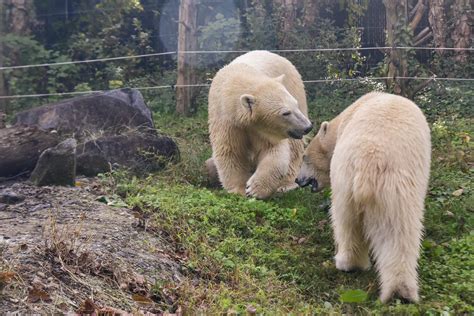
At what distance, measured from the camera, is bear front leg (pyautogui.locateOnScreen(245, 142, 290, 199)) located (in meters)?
7.48

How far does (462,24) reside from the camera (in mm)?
13328

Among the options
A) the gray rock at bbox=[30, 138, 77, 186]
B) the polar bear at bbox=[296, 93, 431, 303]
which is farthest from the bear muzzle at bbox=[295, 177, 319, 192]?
the gray rock at bbox=[30, 138, 77, 186]

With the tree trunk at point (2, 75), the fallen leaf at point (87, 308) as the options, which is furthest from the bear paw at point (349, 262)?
the tree trunk at point (2, 75)

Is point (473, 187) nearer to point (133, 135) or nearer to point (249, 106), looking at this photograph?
point (249, 106)

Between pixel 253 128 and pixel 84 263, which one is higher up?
pixel 253 128

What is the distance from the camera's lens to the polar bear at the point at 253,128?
7.38 m

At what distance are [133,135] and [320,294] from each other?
3845 mm

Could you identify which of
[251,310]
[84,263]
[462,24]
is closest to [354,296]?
[251,310]

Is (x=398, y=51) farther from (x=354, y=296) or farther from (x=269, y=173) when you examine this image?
(x=354, y=296)

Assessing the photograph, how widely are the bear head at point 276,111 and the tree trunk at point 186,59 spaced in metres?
4.88

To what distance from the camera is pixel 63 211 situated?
5887 mm

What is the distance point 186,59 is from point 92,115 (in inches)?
133

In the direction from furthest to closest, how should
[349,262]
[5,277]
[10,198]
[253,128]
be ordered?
1. [253,128]
2. [10,198]
3. [349,262]
4. [5,277]

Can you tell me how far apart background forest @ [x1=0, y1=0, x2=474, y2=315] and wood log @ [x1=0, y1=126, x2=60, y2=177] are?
2.24ft
